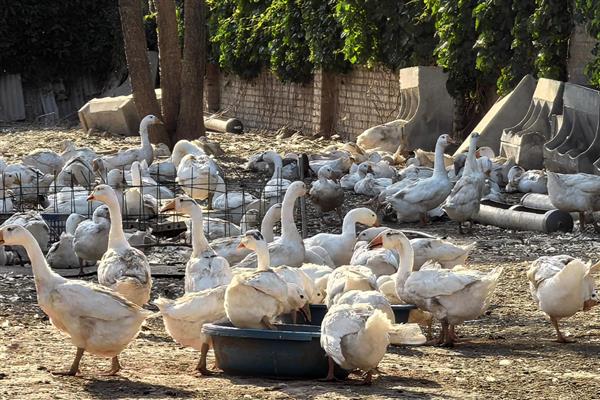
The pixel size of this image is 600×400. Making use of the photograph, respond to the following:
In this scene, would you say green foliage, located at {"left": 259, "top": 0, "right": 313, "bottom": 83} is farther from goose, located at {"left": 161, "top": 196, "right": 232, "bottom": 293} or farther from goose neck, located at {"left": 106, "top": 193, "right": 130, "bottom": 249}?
goose, located at {"left": 161, "top": 196, "right": 232, "bottom": 293}

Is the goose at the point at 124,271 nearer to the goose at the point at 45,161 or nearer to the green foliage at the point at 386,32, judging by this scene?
the goose at the point at 45,161

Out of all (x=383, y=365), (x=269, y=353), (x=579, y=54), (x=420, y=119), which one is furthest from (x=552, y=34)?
(x=269, y=353)

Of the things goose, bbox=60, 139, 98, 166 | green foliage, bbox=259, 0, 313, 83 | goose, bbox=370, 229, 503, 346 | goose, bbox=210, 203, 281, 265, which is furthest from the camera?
green foliage, bbox=259, 0, 313, 83

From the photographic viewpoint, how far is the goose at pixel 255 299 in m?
6.94

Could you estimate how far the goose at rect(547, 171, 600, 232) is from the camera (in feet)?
40.8

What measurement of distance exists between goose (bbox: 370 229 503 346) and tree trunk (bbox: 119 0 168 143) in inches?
602

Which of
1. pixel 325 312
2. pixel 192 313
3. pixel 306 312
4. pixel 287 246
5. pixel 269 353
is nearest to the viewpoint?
pixel 269 353

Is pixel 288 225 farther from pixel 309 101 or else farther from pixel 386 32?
pixel 309 101

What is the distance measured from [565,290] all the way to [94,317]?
2969 mm

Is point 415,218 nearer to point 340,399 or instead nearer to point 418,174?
point 418,174

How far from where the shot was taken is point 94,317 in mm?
6773

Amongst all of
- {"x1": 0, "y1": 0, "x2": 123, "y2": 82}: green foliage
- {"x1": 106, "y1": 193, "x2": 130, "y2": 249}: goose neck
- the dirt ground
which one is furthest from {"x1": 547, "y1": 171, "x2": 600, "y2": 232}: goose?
{"x1": 0, "y1": 0, "x2": 123, "y2": 82}: green foliage

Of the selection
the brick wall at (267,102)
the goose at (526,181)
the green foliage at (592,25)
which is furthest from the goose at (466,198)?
the brick wall at (267,102)

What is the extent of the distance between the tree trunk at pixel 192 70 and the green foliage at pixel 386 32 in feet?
10.6
